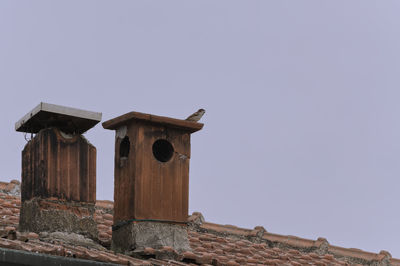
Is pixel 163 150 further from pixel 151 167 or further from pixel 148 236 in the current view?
pixel 148 236

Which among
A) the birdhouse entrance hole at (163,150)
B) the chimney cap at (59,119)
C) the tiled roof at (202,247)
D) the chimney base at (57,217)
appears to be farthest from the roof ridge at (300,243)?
the chimney cap at (59,119)

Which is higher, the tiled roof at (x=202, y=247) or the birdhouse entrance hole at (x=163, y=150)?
the birdhouse entrance hole at (x=163, y=150)

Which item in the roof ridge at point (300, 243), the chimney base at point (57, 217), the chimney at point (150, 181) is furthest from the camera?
the roof ridge at point (300, 243)

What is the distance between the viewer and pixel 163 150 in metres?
8.99

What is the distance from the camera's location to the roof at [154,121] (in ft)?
28.1

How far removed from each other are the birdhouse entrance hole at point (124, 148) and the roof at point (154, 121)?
0.18m

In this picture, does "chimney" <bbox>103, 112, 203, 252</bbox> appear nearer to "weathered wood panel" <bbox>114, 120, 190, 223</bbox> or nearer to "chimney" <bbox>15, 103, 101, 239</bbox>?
"weathered wood panel" <bbox>114, 120, 190, 223</bbox>

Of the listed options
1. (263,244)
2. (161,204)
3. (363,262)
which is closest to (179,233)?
(161,204)

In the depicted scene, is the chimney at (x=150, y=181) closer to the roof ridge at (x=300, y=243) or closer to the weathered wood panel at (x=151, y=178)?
the weathered wood panel at (x=151, y=178)

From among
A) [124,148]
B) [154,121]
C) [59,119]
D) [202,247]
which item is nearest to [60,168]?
[59,119]

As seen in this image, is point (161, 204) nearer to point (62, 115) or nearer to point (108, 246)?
point (108, 246)

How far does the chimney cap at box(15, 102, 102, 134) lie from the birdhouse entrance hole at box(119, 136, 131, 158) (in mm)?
448

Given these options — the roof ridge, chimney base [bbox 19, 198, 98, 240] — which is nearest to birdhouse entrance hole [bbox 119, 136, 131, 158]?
chimney base [bbox 19, 198, 98, 240]

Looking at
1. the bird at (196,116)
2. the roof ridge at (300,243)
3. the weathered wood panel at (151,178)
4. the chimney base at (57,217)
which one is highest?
the bird at (196,116)
